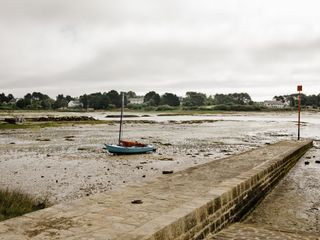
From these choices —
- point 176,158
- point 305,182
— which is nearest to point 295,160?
point 305,182

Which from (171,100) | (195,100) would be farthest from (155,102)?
(195,100)

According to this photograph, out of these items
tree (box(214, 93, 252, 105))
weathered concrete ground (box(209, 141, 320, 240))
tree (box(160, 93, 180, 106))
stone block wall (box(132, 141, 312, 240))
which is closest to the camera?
stone block wall (box(132, 141, 312, 240))

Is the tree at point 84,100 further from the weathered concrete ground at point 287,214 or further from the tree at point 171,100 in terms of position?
the weathered concrete ground at point 287,214

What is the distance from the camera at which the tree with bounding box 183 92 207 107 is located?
170375 mm

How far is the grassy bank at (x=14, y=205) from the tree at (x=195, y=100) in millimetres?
159986

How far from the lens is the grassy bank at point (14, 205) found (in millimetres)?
7238

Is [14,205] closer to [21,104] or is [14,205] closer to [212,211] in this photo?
[212,211]

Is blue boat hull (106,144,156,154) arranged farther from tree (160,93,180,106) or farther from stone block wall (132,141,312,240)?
tree (160,93,180,106)

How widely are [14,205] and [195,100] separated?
17148 cm

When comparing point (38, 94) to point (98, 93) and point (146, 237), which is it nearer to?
point (98, 93)

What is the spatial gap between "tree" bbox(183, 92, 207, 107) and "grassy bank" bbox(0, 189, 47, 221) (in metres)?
160

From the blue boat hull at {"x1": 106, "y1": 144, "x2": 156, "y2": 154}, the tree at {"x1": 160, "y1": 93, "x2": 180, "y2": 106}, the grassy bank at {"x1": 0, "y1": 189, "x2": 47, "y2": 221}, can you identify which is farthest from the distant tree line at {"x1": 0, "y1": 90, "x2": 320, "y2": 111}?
the grassy bank at {"x1": 0, "y1": 189, "x2": 47, "y2": 221}

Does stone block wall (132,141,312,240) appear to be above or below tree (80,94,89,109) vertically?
below

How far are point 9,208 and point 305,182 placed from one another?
9.32m
